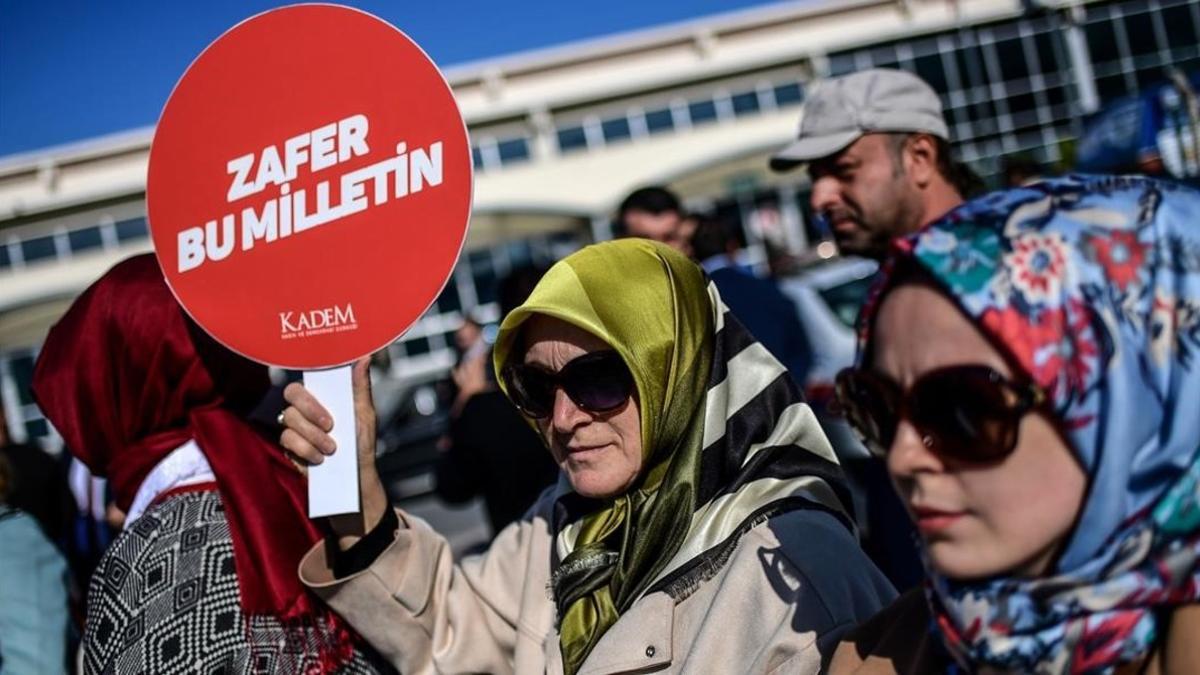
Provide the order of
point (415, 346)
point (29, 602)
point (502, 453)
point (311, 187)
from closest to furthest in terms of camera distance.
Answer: point (311, 187) < point (29, 602) < point (502, 453) < point (415, 346)

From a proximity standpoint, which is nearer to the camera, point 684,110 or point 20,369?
point 20,369

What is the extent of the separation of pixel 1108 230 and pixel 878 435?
36cm

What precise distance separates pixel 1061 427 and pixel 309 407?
1.50m

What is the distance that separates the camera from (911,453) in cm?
143

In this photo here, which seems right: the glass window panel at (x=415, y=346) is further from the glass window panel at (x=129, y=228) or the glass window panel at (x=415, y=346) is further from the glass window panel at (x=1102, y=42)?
the glass window panel at (x=1102, y=42)

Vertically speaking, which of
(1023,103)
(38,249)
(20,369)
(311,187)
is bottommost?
(311,187)

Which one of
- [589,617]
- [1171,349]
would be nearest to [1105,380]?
[1171,349]

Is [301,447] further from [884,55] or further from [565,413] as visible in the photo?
[884,55]

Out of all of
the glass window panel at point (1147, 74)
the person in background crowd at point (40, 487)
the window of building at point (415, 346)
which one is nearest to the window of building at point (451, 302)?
the window of building at point (415, 346)

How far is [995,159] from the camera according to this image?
1292 inches

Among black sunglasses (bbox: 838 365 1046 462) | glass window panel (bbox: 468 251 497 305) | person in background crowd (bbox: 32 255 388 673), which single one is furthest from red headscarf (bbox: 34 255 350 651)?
glass window panel (bbox: 468 251 497 305)

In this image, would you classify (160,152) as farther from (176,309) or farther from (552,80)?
(552,80)

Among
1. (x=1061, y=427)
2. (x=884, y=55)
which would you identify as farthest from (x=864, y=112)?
(x=884, y=55)

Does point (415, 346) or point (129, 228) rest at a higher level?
point (129, 228)
